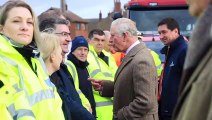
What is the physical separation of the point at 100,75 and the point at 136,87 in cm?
168

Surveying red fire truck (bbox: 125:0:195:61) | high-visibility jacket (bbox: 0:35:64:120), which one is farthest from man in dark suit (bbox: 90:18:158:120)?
red fire truck (bbox: 125:0:195:61)

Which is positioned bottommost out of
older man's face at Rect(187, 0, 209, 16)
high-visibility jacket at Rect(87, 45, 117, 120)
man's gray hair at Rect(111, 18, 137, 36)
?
high-visibility jacket at Rect(87, 45, 117, 120)

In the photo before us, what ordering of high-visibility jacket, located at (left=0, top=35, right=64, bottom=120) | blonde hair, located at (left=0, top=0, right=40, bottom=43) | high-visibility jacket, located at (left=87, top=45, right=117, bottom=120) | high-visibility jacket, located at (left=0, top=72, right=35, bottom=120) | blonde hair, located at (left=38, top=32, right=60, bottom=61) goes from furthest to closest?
high-visibility jacket, located at (left=87, top=45, right=117, bottom=120) → blonde hair, located at (left=38, top=32, right=60, bottom=61) → blonde hair, located at (left=0, top=0, right=40, bottom=43) → high-visibility jacket, located at (left=0, top=35, right=64, bottom=120) → high-visibility jacket, located at (left=0, top=72, right=35, bottom=120)

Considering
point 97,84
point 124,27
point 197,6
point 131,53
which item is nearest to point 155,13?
point 97,84

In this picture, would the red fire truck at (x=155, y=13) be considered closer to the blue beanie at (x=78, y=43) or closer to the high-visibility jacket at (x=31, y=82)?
the blue beanie at (x=78, y=43)

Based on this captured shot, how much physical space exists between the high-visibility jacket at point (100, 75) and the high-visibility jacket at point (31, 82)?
7.81 feet

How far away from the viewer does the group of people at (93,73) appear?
1.66 metres

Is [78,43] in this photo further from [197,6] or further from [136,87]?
[197,6]

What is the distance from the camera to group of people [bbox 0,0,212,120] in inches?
65.3

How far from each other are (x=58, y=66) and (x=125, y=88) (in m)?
0.83

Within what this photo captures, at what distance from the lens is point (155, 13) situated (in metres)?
12.7

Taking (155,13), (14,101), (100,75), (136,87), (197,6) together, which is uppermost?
(197,6)

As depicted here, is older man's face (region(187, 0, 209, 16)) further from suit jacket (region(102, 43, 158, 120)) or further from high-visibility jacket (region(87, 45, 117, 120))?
high-visibility jacket (region(87, 45, 117, 120))

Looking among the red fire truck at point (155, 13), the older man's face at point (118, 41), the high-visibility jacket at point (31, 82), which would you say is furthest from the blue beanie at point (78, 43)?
the red fire truck at point (155, 13)
